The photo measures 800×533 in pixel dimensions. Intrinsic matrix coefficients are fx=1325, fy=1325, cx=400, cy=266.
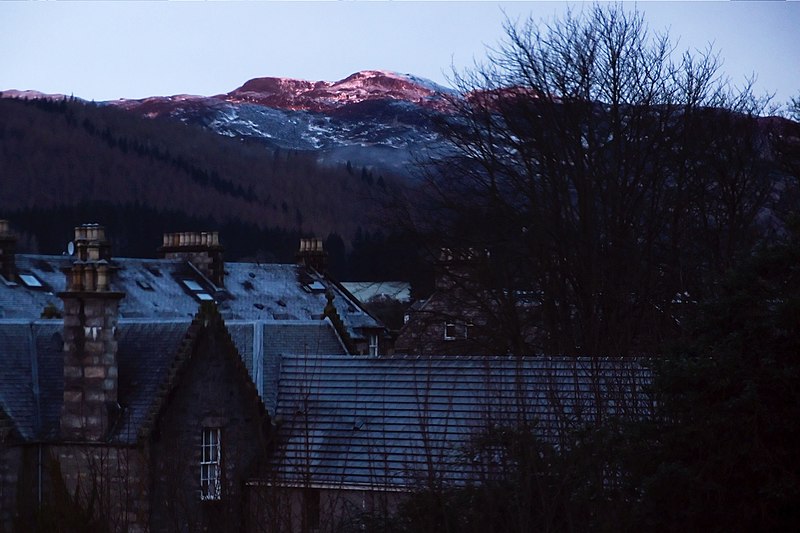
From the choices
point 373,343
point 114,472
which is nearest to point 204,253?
point 373,343

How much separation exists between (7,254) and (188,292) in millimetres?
8790

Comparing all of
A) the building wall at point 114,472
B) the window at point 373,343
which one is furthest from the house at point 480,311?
the window at point 373,343

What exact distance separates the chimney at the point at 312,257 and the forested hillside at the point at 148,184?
4708 centimetres

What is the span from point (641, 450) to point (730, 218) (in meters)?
21.4

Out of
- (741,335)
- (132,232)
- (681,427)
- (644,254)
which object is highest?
(132,232)

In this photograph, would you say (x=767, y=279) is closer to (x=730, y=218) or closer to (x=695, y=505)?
(x=695, y=505)

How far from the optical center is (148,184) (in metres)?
156

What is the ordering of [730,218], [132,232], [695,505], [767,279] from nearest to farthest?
[695,505] → [767,279] → [730,218] → [132,232]

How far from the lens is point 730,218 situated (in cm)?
3666

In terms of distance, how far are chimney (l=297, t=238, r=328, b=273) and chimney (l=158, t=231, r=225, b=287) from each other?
274 inches

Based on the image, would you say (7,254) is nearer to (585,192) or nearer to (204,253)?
(204,253)

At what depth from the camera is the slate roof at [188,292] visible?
5378cm

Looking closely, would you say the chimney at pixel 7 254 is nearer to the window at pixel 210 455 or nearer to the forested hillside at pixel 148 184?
the window at pixel 210 455

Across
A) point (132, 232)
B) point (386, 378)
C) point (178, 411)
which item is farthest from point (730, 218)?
point (132, 232)
